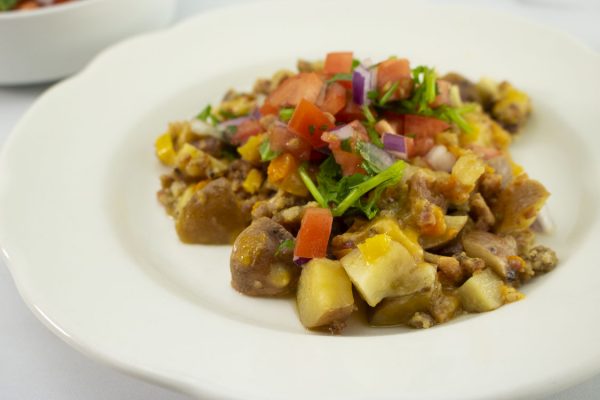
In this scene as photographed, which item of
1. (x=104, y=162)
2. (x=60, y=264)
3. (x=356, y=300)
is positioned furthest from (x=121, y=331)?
(x=104, y=162)

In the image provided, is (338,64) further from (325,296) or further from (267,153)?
(325,296)

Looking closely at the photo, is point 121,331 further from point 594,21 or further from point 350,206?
point 594,21

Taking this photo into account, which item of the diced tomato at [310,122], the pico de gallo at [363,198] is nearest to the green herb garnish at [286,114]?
the pico de gallo at [363,198]

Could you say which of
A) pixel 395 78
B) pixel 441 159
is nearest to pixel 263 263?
pixel 441 159

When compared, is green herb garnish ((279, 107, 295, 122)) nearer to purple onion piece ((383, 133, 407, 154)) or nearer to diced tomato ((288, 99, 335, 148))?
diced tomato ((288, 99, 335, 148))

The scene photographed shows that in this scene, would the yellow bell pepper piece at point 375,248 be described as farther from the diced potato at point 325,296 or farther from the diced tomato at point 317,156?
the diced tomato at point 317,156
